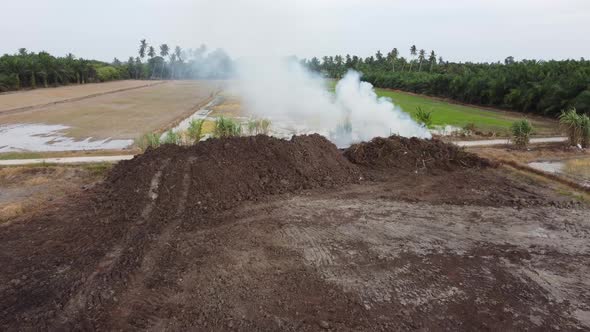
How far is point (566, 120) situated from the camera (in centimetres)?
2083

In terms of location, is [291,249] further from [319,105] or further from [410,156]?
[319,105]

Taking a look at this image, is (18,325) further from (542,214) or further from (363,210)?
(542,214)

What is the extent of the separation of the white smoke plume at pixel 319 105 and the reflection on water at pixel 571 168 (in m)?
5.02

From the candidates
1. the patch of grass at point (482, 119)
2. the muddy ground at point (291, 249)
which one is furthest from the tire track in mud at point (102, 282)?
the patch of grass at point (482, 119)

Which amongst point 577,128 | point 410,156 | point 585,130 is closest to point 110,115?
point 410,156

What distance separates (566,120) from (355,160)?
12081 millimetres

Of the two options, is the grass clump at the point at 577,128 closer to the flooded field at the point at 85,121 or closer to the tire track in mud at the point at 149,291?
the tire track in mud at the point at 149,291

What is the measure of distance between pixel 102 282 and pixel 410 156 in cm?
1214

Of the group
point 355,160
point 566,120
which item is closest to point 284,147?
point 355,160

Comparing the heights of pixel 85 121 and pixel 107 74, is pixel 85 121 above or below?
below

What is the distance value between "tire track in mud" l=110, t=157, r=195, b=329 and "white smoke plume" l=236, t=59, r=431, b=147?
1187 centimetres

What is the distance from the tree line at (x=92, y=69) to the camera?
184ft

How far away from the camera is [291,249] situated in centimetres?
971

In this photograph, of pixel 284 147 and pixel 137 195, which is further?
pixel 284 147
